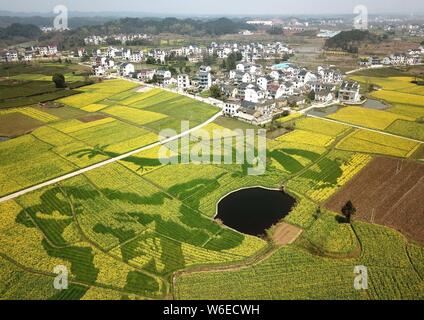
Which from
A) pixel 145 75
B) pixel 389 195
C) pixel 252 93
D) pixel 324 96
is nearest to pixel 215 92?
pixel 252 93

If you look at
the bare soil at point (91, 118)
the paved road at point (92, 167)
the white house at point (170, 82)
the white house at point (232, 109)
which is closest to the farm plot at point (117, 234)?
the paved road at point (92, 167)

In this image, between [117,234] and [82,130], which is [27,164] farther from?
[117,234]

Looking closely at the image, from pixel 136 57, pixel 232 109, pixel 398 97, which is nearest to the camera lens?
pixel 232 109

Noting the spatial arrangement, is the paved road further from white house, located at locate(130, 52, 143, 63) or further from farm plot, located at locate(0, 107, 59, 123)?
white house, located at locate(130, 52, 143, 63)

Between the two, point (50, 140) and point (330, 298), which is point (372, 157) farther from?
point (50, 140)

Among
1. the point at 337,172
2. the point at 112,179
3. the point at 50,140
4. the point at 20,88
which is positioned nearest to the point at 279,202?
the point at 337,172

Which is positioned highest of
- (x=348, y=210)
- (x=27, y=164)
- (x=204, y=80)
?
(x=204, y=80)
